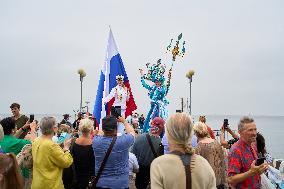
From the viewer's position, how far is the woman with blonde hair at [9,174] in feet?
11.7

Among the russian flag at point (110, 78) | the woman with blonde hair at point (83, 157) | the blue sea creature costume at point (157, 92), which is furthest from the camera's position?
the blue sea creature costume at point (157, 92)

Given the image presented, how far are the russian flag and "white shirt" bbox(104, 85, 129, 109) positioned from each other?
0.37 ft

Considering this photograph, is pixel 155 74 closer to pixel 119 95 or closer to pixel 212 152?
pixel 119 95

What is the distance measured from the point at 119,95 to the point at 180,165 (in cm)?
728

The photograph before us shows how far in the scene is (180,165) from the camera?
11.1 feet

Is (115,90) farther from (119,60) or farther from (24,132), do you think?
(24,132)

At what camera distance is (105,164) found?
5445 millimetres

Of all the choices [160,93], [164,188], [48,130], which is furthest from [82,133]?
[160,93]

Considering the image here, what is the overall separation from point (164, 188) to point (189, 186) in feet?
0.66

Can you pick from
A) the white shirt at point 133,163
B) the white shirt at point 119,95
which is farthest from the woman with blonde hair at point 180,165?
the white shirt at point 119,95

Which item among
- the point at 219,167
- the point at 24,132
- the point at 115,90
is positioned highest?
the point at 115,90

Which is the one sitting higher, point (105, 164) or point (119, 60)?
point (119, 60)

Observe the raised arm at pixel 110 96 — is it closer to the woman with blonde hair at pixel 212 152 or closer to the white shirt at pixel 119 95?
the white shirt at pixel 119 95

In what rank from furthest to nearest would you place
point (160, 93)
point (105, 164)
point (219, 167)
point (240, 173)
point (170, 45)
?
point (170, 45) → point (160, 93) → point (219, 167) → point (105, 164) → point (240, 173)
